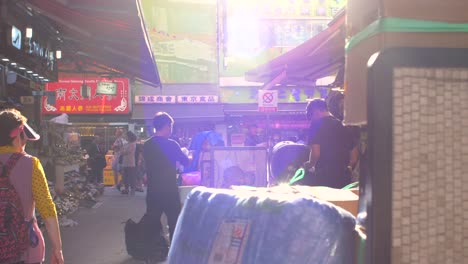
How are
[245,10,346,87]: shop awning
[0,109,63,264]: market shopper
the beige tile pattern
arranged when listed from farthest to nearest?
[245,10,346,87]: shop awning → [0,109,63,264]: market shopper → the beige tile pattern

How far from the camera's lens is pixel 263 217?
1.49 m

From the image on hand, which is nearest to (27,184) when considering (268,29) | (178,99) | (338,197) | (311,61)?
(338,197)

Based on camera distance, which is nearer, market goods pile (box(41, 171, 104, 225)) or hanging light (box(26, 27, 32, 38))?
hanging light (box(26, 27, 32, 38))

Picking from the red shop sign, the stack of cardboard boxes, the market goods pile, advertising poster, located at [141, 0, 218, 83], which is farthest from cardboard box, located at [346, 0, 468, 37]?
advertising poster, located at [141, 0, 218, 83]

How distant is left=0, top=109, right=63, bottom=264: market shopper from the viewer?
320 centimetres

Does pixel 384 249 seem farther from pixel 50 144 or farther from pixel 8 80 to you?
pixel 50 144

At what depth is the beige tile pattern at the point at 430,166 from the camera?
51.4 inches

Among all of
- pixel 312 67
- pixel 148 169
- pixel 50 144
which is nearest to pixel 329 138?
pixel 148 169

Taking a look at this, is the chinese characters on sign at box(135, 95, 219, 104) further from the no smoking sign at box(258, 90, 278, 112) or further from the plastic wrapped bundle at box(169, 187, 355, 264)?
the plastic wrapped bundle at box(169, 187, 355, 264)

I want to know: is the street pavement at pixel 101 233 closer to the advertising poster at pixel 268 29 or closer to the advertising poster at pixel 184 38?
the advertising poster at pixel 184 38

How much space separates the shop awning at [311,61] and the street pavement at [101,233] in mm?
3590

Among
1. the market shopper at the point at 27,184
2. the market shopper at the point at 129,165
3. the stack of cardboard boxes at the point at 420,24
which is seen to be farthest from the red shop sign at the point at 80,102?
the stack of cardboard boxes at the point at 420,24

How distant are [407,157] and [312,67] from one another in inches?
244

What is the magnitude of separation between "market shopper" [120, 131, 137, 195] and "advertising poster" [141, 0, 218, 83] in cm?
1196
